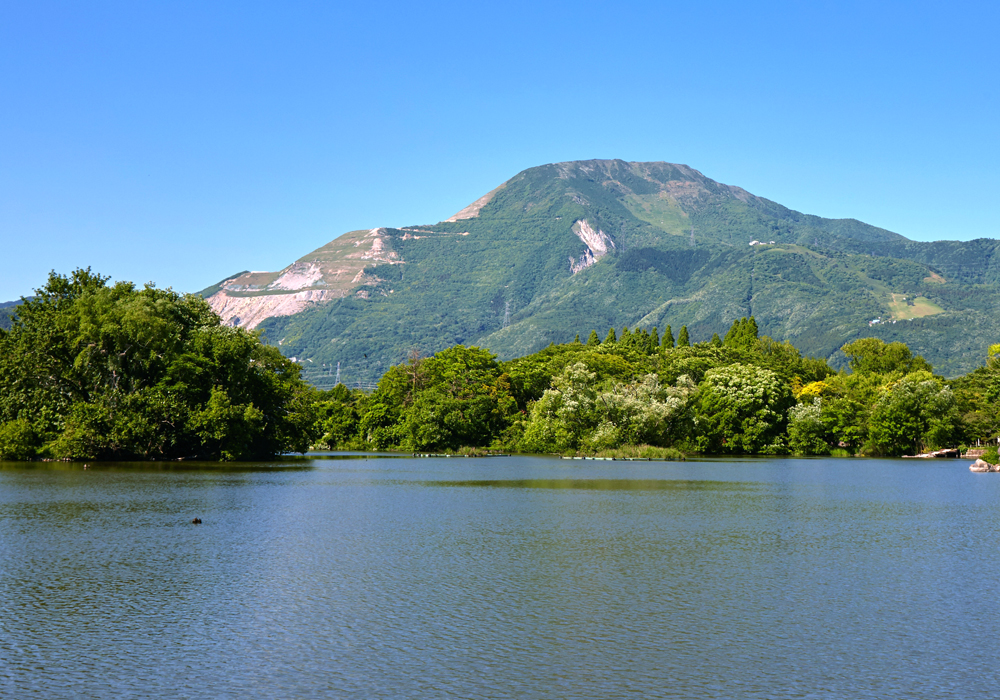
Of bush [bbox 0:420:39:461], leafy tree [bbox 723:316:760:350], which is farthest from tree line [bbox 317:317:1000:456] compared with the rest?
bush [bbox 0:420:39:461]

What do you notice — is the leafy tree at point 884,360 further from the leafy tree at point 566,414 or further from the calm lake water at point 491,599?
the calm lake water at point 491,599

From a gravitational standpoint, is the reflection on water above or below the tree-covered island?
below

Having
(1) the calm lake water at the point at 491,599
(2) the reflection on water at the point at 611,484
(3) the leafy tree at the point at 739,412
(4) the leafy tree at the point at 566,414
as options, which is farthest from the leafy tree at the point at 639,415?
(1) the calm lake water at the point at 491,599

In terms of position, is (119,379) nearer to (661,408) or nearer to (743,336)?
(661,408)

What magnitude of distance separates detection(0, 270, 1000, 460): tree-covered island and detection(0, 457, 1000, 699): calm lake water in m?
32.6

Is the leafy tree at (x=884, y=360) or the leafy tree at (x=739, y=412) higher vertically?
the leafy tree at (x=884, y=360)

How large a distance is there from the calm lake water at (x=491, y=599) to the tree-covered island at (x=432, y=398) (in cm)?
3265

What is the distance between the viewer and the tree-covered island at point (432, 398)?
76625mm

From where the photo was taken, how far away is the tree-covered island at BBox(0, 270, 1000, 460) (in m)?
76.6

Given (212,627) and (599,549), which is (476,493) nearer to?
(599,549)

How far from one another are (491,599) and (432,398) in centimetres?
9867

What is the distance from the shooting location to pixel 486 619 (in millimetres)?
19906

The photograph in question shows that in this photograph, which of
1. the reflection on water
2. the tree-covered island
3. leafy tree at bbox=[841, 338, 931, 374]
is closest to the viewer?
the reflection on water

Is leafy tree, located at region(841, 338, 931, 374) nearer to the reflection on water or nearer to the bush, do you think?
the reflection on water
